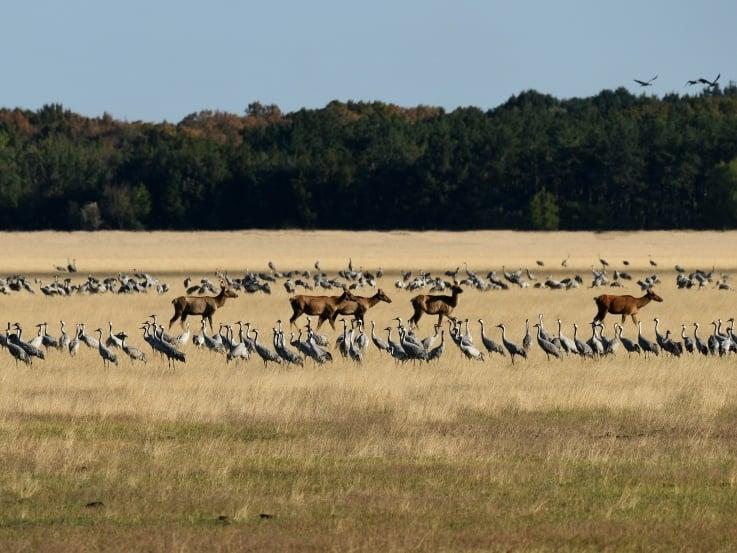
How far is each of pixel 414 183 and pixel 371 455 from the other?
297 feet

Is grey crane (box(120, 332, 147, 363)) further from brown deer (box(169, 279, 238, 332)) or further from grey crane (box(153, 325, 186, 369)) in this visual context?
brown deer (box(169, 279, 238, 332))

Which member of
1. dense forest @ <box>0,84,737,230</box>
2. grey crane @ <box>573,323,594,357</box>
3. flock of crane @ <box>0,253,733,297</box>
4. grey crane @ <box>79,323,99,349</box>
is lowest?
flock of crane @ <box>0,253,733,297</box>

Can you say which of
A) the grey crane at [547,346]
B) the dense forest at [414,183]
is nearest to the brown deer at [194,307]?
the grey crane at [547,346]

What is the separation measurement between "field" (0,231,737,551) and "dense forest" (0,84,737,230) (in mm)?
73028

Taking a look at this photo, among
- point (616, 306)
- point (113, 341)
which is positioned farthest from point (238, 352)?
point (616, 306)

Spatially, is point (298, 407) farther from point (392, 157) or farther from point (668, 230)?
point (392, 157)

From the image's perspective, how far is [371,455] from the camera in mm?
15336

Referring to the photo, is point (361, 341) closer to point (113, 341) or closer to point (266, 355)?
point (266, 355)

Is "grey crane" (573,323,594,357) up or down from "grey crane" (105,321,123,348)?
up

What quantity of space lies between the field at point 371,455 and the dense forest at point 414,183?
7303 centimetres

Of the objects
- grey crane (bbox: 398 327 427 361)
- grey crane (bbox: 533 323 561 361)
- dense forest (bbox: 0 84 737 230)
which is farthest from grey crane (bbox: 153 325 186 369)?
dense forest (bbox: 0 84 737 230)

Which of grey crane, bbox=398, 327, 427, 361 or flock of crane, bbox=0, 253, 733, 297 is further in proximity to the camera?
flock of crane, bbox=0, 253, 733, 297

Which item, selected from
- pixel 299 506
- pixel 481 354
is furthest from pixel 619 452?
pixel 481 354

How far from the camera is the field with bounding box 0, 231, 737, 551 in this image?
461 inches
